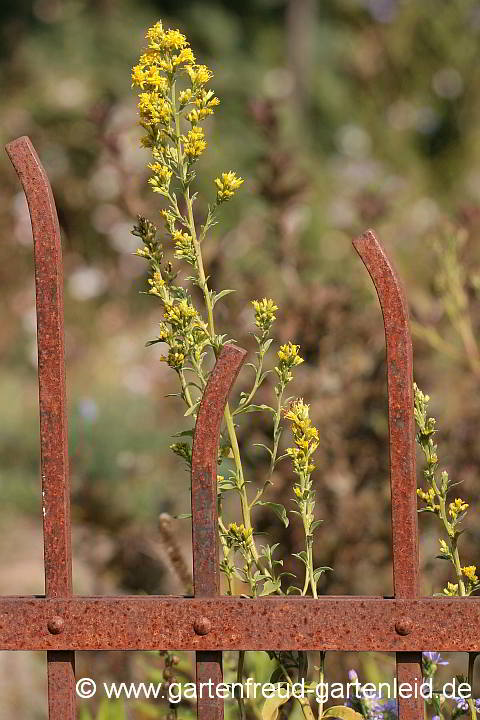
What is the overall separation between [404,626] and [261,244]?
252 centimetres

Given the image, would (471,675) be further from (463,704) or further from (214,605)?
(214,605)

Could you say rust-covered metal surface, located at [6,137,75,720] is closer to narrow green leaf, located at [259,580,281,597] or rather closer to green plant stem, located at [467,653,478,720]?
narrow green leaf, located at [259,580,281,597]

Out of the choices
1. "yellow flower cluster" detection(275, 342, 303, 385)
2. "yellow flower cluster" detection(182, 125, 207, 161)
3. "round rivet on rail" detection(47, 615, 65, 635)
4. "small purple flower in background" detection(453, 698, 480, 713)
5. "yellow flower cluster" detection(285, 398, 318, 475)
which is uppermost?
"yellow flower cluster" detection(182, 125, 207, 161)

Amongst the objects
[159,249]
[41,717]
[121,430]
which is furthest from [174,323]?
[121,430]

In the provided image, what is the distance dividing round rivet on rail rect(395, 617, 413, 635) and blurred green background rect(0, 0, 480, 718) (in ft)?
2.98

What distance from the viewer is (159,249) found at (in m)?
1.15

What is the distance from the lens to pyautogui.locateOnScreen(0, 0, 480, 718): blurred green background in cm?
243

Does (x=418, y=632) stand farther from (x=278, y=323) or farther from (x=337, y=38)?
(x=337, y=38)

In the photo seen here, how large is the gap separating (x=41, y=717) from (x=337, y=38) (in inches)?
326

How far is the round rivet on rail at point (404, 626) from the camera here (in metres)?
1.06

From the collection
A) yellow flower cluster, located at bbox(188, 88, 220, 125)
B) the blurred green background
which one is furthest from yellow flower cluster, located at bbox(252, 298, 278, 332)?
the blurred green background

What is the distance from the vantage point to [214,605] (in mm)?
1079

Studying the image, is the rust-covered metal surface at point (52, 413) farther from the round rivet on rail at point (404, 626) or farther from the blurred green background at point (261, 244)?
the blurred green background at point (261, 244)

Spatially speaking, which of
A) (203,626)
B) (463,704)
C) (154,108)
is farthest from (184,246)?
(463,704)
